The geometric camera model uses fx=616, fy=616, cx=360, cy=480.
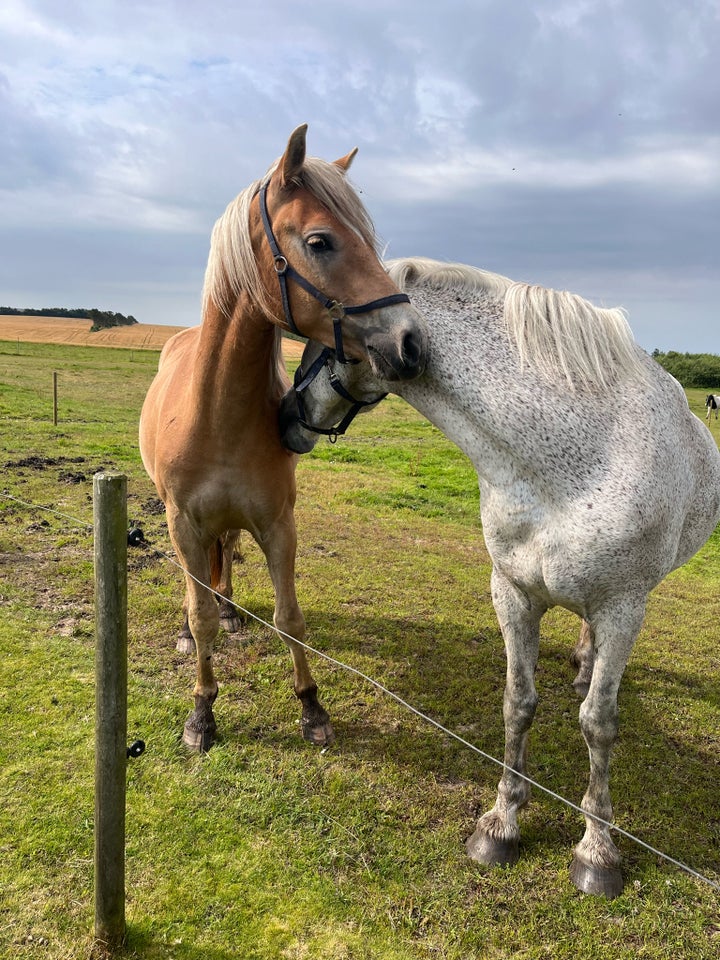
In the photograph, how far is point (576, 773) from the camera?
339 cm

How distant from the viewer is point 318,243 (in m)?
2.43

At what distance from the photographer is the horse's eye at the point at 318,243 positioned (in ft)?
7.91

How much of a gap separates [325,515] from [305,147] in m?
6.02

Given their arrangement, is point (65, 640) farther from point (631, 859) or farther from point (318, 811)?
point (631, 859)

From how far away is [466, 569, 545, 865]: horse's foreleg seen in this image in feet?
9.04

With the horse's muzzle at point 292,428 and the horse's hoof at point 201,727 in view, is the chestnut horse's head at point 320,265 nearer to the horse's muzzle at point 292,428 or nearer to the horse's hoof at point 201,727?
the horse's muzzle at point 292,428

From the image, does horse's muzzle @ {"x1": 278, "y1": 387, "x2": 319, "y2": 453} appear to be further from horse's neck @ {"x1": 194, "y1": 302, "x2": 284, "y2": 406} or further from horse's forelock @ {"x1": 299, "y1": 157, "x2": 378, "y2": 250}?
horse's forelock @ {"x1": 299, "y1": 157, "x2": 378, "y2": 250}

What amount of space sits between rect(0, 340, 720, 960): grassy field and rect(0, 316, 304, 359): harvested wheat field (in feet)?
118

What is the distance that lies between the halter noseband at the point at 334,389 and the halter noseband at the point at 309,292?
16 centimetres

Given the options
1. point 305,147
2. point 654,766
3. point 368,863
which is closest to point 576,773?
point 654,766

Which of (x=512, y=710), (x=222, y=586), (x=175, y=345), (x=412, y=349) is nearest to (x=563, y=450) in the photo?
(x=412, y=349)

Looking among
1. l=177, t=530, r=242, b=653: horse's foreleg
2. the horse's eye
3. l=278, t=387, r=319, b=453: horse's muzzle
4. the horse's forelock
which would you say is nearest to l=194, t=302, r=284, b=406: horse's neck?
l=278, t=387, r=319, b=453: horse's muzzle

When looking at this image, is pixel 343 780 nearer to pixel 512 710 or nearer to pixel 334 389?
pixel 512 710

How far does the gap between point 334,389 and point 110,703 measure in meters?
1.54
